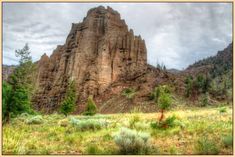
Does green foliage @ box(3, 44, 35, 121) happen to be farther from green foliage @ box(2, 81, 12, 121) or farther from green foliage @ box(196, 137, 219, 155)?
green foliage @ box(196, 137, 219, 155)

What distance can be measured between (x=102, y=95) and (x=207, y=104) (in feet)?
121

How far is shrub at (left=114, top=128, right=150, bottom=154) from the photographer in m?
9.13

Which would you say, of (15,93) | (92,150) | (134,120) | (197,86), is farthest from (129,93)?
(92,150)

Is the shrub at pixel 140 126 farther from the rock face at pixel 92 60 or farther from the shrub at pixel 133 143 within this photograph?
the rock face at pixel 92 60

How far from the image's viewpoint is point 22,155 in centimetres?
884

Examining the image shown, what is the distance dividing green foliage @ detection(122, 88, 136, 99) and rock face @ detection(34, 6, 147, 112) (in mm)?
8327

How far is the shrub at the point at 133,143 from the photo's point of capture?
9.13 metres

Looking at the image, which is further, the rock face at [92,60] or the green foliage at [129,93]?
the rock face at [92,60]

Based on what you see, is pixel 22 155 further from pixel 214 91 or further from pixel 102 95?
pixel 102 95

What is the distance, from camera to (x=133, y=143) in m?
9.16

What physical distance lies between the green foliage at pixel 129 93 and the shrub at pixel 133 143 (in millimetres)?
75657

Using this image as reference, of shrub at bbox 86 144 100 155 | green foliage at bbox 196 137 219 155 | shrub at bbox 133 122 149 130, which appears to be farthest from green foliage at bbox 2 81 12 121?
green foliage at bbox 196 137 219 155

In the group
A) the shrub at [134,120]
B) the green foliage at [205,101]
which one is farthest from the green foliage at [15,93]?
the green foliage at [205,101]

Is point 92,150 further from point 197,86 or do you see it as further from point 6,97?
point 197,86
